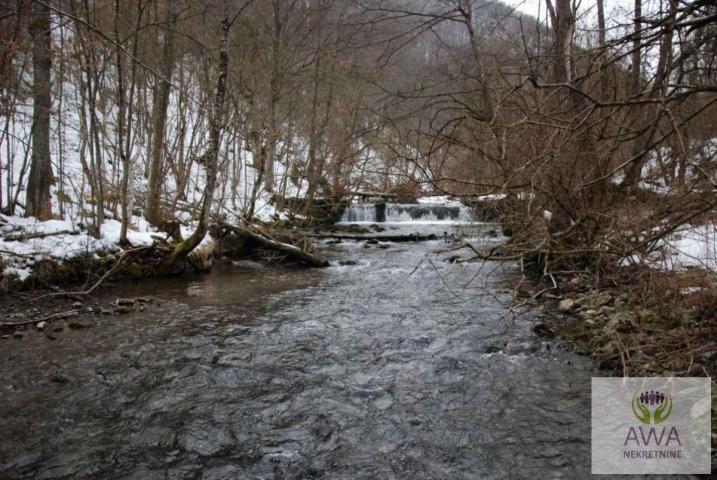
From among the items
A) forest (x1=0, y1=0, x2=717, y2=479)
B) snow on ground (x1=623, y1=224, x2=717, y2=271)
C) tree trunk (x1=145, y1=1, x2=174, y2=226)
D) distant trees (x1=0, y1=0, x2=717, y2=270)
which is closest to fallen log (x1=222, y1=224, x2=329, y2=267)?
forest (x1=0, y1=0, x2=717, y2=479)

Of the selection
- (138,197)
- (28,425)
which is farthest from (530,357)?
(138,197)

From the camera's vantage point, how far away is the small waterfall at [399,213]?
22.0m

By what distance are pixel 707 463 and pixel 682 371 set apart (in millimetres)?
1106

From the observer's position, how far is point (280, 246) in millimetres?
11914

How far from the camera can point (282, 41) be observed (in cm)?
1855

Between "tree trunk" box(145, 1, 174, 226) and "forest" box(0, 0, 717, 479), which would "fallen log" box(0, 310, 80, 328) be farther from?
"tree trunk" box(145, 1, 174, 226)

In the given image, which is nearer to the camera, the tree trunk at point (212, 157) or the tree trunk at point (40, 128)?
the tree trunk at point (212, 157)

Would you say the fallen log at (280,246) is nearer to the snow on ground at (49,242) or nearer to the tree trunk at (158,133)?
the tree trunk at (158,133)

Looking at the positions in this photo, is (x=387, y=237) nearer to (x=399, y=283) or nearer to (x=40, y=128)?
(x=399, y=283)

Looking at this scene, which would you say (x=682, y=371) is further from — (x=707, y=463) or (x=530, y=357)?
(x=530, y=357)

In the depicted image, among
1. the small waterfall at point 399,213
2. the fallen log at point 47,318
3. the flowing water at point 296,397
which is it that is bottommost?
the flowing water at point 296,397

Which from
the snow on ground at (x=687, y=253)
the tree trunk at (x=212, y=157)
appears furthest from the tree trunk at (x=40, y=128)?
the snow on ground at (x=687, y=253)

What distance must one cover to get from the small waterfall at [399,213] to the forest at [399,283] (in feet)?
31.2

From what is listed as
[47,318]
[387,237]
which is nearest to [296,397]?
[47,318]
